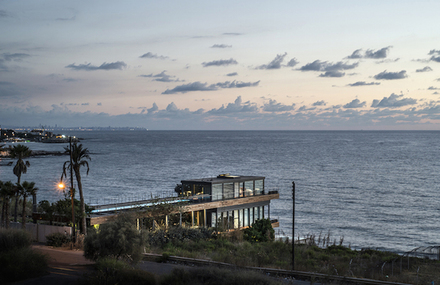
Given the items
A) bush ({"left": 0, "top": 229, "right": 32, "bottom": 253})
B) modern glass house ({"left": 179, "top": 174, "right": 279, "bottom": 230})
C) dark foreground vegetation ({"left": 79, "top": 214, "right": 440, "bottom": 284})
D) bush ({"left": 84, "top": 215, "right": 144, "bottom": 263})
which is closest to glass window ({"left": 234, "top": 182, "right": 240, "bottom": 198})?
modern glass house ({"left": 179, "top": 174, "right": 279, "bottom": 230})

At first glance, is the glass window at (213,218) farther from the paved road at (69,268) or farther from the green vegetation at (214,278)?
the green vegetation at (214,278)

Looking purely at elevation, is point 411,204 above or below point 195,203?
below

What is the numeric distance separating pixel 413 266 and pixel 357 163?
10164cm

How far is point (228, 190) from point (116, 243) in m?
20.4

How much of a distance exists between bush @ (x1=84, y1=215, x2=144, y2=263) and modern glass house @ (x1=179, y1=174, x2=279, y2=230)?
1415 centimetres

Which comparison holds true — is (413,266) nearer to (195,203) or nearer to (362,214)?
(195,203)

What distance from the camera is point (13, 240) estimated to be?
862 inches

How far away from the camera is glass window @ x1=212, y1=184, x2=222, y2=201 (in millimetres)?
38375

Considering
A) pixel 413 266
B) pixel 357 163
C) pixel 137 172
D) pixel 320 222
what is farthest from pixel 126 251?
pixel 357 163

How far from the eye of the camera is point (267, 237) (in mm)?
36938

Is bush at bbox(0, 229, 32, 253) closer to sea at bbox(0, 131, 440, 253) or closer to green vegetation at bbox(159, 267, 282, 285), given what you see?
green vegetation at bbox(159, 267, 282, 285)

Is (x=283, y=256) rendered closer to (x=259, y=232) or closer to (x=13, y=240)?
(x=259, y=232)

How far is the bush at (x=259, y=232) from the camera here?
3644cm

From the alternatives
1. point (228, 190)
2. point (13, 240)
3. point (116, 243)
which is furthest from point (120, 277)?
point (228, 190)
